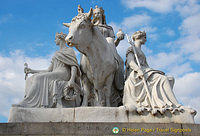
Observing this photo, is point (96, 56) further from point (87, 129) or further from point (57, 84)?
point (87, 129)

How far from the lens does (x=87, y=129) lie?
5930 millimetres

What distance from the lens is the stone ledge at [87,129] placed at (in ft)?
19.3

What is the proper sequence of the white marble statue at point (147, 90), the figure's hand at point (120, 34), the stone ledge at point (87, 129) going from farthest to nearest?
1. the figure's hand at point (120, 34)
2. the white marble statue at point (147, 90)
3. the stone ledge at point (87, 129)

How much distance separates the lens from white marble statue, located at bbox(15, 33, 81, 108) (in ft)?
23.9

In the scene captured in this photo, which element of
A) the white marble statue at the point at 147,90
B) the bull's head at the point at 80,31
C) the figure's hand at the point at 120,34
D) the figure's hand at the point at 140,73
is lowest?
the white marble statue at the point at 147,90

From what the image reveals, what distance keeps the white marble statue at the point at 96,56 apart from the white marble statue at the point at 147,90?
0.69 metres

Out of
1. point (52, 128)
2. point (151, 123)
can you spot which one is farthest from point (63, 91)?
point (151, 123)

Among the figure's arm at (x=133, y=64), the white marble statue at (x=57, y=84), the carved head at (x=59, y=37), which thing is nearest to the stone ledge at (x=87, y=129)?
the white marble statue at (x=57, y=84)

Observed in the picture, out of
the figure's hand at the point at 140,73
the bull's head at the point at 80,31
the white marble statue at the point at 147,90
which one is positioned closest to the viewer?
the white marble statue at the point at 147,90

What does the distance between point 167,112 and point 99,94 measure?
228 cm

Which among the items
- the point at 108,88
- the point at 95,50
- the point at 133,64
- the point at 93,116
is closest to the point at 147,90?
the point at 133,64

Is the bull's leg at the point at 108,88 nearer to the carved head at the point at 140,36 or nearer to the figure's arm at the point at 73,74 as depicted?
the figure's arm at the point at 73,74

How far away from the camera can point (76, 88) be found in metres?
7.79

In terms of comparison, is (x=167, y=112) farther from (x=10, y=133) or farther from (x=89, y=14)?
(x=10, y=133)
